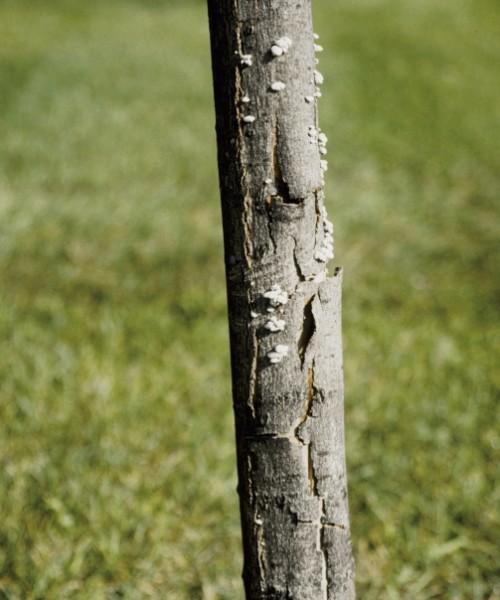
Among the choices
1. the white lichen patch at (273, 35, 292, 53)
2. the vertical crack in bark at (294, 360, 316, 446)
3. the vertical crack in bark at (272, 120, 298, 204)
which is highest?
the white lichen patch at (273, 35, 292, 53)

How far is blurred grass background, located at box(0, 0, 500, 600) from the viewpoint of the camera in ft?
8.60

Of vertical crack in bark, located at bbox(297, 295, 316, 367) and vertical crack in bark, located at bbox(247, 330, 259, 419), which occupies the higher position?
vertical crack in bark, located at bbox(297, 295, 316, 367)

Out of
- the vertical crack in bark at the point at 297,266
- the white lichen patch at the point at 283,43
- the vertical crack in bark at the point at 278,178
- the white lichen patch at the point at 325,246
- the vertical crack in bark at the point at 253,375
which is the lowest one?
the vertical crack in bark at the point at 253,375

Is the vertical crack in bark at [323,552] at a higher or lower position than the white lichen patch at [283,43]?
lower

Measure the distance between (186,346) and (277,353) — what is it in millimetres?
2704

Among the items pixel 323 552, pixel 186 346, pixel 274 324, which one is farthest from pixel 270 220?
pixel 186 346

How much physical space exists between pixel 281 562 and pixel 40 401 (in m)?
2.15

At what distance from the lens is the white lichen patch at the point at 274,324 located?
133cm

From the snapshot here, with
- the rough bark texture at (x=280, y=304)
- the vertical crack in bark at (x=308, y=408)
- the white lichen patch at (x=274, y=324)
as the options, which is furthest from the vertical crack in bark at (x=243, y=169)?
the vertical crack in bark at (x=308, y=408)

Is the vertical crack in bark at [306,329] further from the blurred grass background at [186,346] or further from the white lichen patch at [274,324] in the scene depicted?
the blurred grass background at [186,346]

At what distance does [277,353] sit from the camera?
1.34 meters

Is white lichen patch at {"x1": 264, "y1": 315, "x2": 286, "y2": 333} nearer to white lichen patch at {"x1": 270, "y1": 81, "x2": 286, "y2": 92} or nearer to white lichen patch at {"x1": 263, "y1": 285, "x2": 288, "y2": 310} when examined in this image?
white lichen patch at {"x1": 263, "y1": 285, "x2": 288, "y2": 310}

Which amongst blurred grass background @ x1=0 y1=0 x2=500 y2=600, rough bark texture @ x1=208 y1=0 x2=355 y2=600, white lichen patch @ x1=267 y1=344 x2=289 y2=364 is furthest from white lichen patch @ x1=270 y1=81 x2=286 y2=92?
blurred grass background @ x1=0 y1=0 x2=500 y2=600

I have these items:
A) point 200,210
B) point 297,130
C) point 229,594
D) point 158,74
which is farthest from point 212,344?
point 158,74
